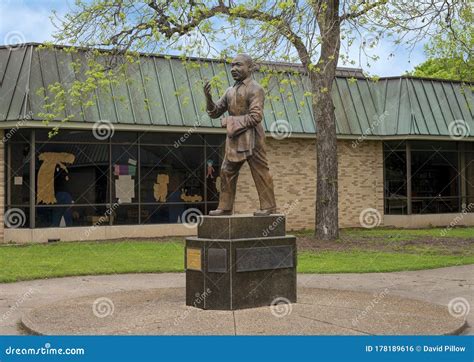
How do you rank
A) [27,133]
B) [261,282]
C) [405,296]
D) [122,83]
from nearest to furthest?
[261,282] < [405,296] < [27,133] < [122,83]

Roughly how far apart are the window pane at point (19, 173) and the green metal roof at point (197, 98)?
4.30 ft

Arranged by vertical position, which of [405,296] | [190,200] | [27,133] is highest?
[27,133]

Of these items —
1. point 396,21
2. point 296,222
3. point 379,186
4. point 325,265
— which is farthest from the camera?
point 379,186

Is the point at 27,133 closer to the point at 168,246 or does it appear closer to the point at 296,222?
the point at 168,246

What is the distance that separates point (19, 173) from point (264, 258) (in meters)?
12.8

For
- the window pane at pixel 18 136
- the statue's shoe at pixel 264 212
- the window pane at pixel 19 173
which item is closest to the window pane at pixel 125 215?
the window pane at pixel 19 173

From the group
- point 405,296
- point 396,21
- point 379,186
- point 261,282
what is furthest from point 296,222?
point 261,282

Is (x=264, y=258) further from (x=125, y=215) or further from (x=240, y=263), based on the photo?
(x=125, y=215)

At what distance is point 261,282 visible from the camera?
8969mm

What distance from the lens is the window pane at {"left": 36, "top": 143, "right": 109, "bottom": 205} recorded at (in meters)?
20.1

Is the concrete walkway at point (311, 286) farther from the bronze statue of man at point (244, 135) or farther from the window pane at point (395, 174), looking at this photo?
the window pane at point (395, 174)

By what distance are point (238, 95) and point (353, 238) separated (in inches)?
468

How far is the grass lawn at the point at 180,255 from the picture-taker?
45.2 feet

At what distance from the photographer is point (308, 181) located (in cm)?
2456
